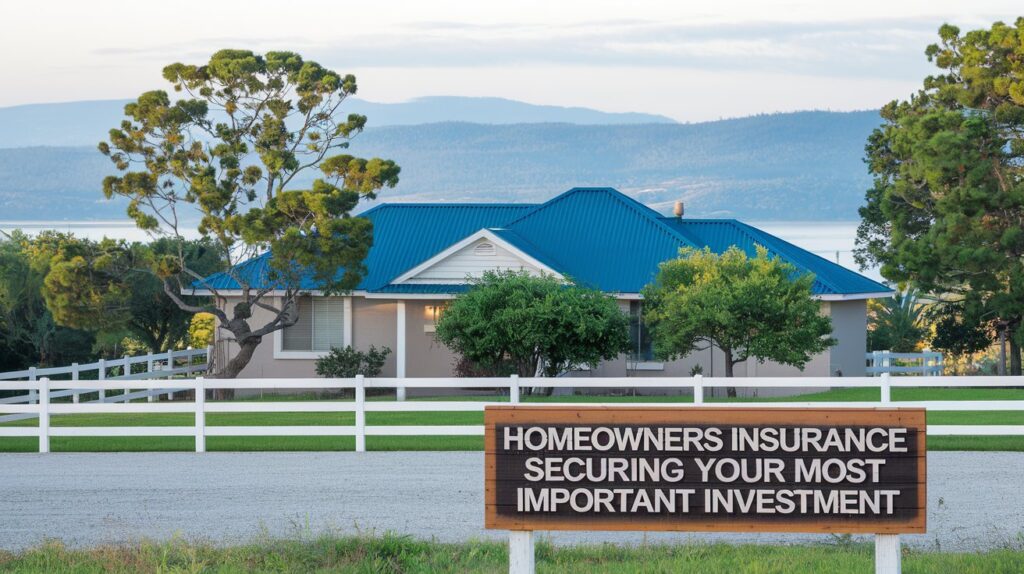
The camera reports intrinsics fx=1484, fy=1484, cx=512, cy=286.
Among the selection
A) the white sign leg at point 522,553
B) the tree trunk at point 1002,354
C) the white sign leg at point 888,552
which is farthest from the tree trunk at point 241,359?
the white sign leg at point 888,552

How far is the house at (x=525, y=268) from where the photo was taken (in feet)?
115

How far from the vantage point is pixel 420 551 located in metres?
12.0

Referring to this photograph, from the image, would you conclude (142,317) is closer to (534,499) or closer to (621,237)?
(621,237)

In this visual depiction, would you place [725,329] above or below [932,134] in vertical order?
below

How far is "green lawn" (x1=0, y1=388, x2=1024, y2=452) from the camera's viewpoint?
22.1 m

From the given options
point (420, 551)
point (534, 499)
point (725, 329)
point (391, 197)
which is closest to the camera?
point (534, 499)

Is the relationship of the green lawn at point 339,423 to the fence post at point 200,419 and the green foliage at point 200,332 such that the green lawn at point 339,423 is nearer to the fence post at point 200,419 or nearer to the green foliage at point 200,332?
the fence post at point 200,419

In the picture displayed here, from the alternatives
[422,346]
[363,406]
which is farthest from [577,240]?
[363,406]

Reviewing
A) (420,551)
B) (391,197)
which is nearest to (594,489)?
(420,551)

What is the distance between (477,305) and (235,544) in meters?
19.1

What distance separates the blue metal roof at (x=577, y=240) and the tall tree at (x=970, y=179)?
211 cm

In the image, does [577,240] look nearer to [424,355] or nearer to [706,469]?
[424,355]

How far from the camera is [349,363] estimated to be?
35656mm

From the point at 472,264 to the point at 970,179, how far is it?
12501mm
